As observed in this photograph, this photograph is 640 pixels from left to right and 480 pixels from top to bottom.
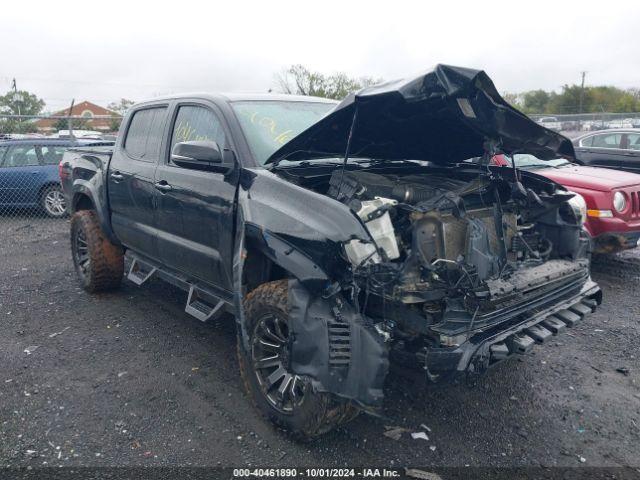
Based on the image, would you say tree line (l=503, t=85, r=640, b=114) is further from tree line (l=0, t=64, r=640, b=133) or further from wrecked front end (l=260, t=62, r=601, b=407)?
wrecked front end (l=260, t=62, r=601, b=407)

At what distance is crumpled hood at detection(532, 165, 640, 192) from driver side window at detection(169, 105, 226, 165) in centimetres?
406

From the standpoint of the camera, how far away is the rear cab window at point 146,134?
4633 mm

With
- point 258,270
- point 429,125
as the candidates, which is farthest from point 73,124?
point 429,125

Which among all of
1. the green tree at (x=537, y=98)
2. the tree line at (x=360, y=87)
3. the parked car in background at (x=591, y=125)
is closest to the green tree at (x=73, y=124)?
the tree line at (x=360, y=87)

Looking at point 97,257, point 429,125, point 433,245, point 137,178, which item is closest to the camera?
point 433,245

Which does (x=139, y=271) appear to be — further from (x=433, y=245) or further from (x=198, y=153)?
(x=433, y=245)

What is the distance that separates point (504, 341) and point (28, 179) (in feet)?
34.1

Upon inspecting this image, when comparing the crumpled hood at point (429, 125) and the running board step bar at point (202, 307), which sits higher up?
the crumpled hood at point (429, 125)

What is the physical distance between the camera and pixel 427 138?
12.7 feet

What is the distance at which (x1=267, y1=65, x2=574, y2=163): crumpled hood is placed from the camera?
2.86 meters

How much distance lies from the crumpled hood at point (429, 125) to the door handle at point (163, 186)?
1.05 m

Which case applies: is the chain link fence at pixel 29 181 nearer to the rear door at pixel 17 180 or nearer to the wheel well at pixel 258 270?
the rear door at pixel 17 180

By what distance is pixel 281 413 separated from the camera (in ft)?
10.4

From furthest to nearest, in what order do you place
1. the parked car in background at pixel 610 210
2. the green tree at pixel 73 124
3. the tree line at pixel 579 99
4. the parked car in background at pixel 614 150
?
the tree line at pixel 579 99 < the green tree at pixel 73 124 < the parked car in background at pixel 614 150 < the parked car in background at pixel 610 210
